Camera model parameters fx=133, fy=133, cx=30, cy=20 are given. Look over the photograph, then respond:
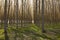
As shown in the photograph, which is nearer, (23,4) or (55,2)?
(23,4)

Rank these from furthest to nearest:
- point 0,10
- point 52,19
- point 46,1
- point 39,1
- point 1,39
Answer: point 52,19 → point 46,1 → point 39,1 → point 0,10 → point 1,39

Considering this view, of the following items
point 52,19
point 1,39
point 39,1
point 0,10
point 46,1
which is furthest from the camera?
point 52,19

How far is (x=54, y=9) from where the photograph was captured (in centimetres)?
1077

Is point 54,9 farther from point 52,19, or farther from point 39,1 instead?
point 39,1

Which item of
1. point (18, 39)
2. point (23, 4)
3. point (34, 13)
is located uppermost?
point (23, 4)

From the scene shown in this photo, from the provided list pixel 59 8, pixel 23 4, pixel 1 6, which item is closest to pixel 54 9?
pixel 59 8

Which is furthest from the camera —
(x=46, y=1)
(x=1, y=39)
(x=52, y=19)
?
(x=52, y=19)

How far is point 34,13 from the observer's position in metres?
9.95

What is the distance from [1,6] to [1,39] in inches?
157

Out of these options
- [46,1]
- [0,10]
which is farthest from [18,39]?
[46,1]

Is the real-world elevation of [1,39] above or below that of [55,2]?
below

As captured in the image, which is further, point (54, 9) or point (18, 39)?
point (54, 9)

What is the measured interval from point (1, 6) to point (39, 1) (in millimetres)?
2705

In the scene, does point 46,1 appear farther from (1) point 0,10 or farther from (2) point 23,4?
(1) point 0,10
